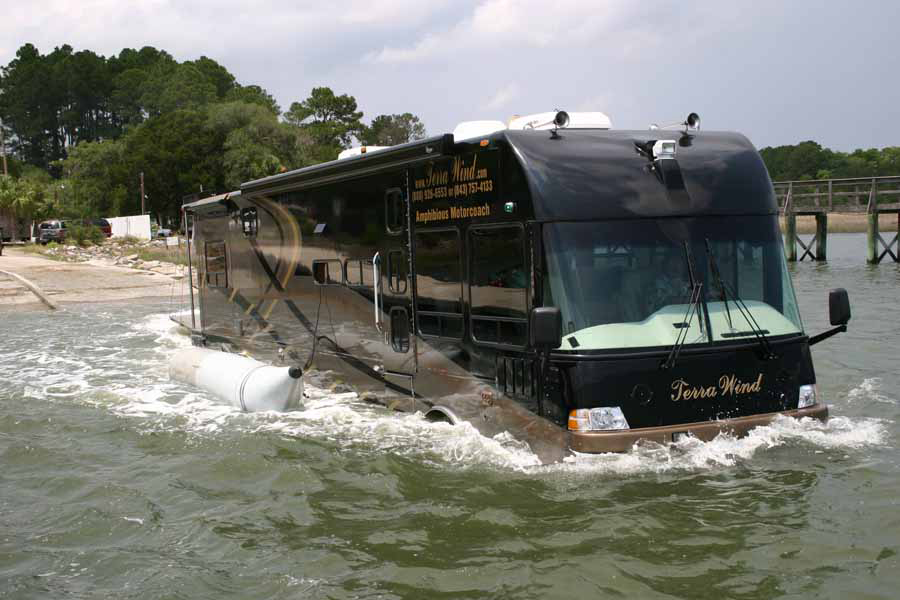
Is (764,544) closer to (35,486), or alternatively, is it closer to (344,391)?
(344,391)

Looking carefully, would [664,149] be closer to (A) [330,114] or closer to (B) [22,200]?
(B) [22,200]

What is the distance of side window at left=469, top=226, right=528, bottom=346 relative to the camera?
7.09 meters

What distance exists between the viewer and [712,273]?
7211 millimetres

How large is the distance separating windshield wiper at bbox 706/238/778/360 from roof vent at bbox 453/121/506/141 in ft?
7.31

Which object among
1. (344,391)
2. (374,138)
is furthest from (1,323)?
(374,138)

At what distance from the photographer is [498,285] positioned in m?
7.34

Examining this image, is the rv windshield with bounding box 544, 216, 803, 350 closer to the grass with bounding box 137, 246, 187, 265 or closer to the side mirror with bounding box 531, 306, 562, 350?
the side mirror with bounding box 531, 306, 562, 350

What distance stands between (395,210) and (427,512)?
306cm

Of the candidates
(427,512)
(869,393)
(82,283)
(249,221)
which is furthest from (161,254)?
(427,512)

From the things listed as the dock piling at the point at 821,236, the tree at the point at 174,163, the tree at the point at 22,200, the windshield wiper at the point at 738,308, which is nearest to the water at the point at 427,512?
the windshield wiper at the point at 738,308

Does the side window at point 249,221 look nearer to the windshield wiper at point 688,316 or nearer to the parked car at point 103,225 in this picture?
the windshield wiper at point 688,316

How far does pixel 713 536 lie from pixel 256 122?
64026 millimetres

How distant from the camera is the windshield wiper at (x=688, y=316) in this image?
22.4 ft

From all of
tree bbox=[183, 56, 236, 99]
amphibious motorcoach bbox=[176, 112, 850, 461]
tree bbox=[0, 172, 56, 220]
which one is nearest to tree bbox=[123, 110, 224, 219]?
tree bbox=[0, 172, 56, 220]
